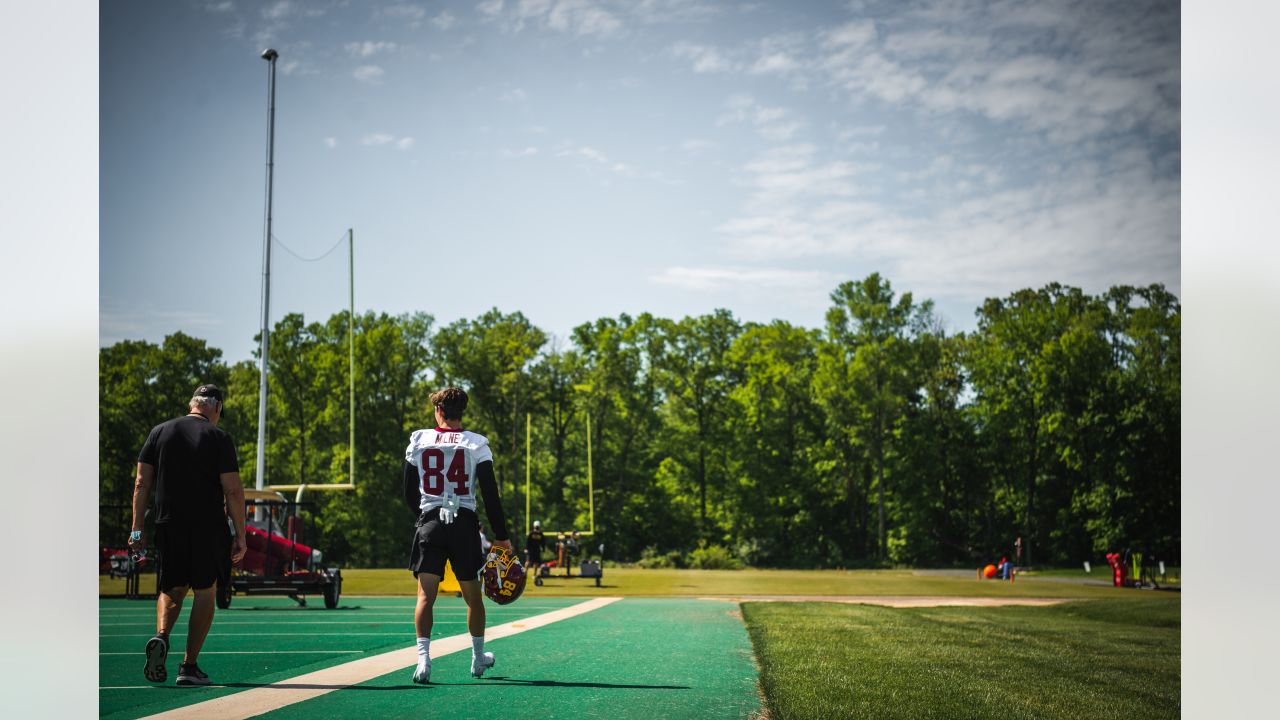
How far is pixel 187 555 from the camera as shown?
550cm

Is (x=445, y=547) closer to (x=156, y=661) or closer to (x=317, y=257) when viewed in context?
(x=156, y=661)

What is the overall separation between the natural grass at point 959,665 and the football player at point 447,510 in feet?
5.54

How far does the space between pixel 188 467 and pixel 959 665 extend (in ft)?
16.7

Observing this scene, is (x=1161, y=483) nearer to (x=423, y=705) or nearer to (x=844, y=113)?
(x=844, y=113)

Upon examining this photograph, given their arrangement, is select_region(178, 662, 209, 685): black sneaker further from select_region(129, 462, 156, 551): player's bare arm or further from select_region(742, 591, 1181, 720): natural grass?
select_region(742, 591, 1181, 720): natural grass

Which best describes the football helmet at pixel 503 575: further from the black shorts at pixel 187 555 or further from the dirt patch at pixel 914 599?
the dirt patch at pixel 914 599

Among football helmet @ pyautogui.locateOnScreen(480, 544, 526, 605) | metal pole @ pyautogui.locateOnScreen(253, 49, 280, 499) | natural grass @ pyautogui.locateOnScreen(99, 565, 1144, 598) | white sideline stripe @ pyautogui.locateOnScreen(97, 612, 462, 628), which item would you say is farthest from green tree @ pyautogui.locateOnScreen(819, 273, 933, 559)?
football helmet @ pyautogui.locateOnScreen(480, 544, 526, 605)

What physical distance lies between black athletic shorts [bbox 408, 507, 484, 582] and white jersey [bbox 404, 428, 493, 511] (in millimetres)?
96

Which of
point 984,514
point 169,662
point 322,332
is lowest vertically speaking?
point 984,514

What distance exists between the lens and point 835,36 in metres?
10.9

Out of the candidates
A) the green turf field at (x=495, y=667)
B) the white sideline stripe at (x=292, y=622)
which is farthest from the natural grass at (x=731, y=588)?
the green turf field at (x=495, y=667)
